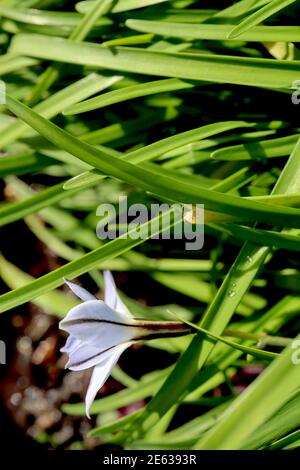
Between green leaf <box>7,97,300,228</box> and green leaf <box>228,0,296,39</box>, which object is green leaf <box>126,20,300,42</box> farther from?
green leaf <box>7,97,300,228</box>

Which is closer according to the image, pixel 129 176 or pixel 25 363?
pixel 129 176

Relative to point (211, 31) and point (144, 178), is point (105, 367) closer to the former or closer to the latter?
point (144, 178)

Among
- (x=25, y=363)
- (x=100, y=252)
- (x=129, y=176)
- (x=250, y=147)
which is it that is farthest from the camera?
(x=25, y=363)

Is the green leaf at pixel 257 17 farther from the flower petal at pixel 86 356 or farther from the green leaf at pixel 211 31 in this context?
the flower petal at pixel 86 356

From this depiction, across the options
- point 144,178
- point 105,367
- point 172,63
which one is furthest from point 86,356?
point 172,63

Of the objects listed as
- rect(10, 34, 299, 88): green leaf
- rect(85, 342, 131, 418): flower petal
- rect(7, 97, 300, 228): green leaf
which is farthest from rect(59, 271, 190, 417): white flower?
rect(10, 34, 299, 88): green leaf

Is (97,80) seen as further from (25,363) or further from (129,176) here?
(25,363)

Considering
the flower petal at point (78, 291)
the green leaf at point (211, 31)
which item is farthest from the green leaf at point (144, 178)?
the green leaf at point (211, 31)
